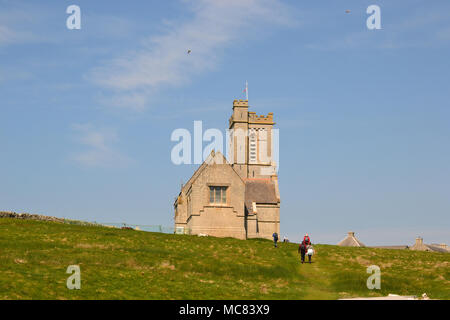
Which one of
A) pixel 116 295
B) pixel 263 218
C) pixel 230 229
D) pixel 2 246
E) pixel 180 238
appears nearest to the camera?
pixel 116 295

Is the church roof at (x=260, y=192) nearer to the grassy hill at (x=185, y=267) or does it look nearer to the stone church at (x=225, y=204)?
the stone church at (x=225, y=204)

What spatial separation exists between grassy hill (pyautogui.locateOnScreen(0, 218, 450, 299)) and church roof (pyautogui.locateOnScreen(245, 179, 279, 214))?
2026 centimetres

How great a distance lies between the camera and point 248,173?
103 metres

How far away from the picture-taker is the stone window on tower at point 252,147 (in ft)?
343

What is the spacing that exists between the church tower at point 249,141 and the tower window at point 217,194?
29.9 meters

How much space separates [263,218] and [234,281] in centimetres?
3842

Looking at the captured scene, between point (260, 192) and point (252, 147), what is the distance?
22424 millimetres

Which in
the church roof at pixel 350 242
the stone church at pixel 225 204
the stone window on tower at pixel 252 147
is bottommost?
the church roof at pixel 350 242

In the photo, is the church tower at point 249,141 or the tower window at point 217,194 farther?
the church tower at point 249,141

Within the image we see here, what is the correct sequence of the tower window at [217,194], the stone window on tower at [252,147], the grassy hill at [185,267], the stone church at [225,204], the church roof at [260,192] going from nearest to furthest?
the grassy hill at [185,267] < the stone church at [225,204] < the tower window at [217,194] < the church roof at [260,192] < the stone window on tower at [252,147]

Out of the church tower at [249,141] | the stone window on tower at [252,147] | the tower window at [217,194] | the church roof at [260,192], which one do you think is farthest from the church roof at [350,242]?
the tower window at [217,194]

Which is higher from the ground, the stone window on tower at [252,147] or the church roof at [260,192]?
the stone window on tower at [252,147]
